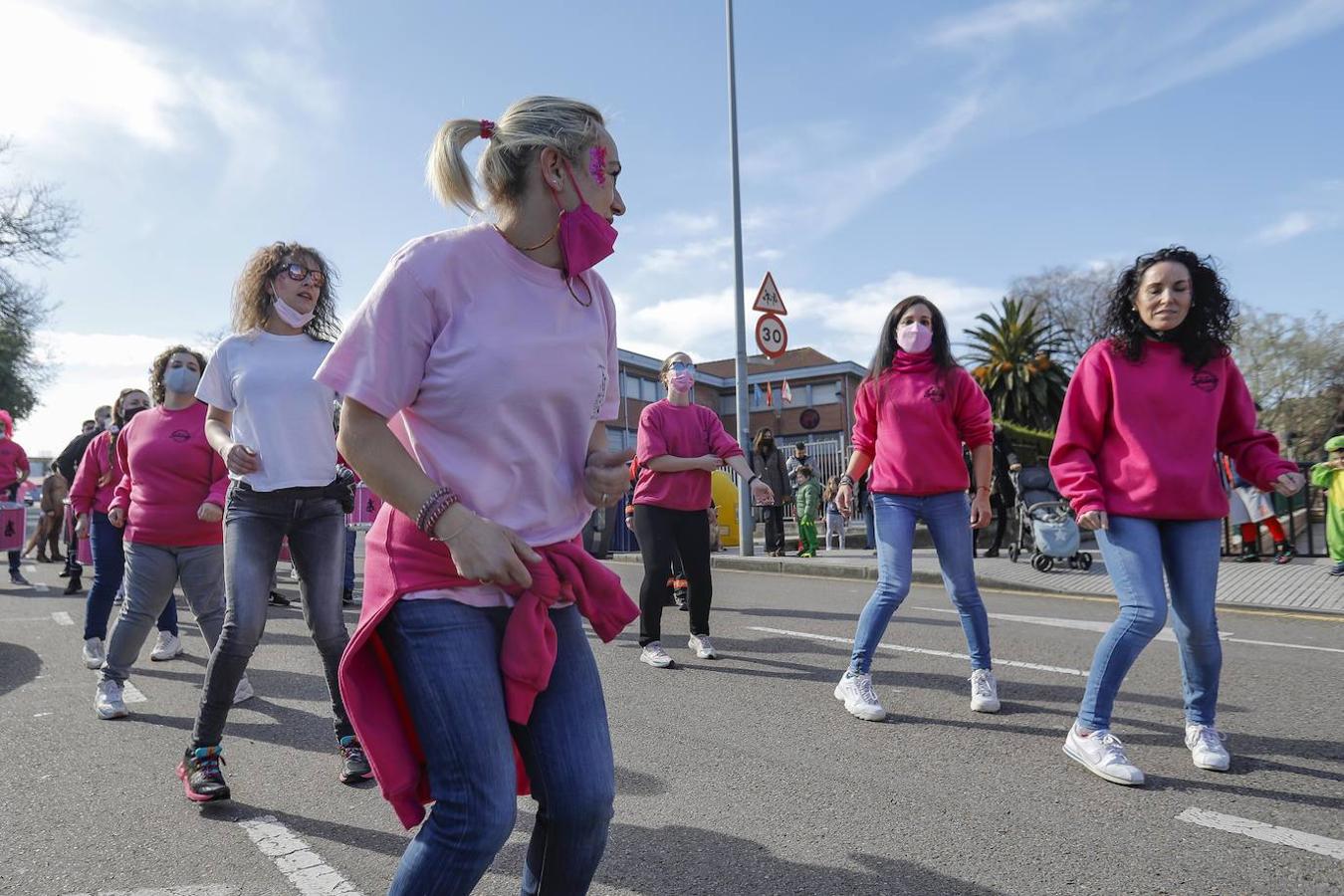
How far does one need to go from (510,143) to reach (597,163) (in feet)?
0.57

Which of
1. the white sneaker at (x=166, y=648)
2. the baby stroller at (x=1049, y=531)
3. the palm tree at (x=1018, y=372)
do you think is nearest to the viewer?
the white sneaker at (x=166, y=648)

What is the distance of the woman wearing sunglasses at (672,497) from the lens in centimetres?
589

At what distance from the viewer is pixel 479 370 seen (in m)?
1.69

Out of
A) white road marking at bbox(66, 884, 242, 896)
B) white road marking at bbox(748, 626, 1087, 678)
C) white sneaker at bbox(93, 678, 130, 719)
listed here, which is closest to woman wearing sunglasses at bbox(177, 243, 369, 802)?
white road marking at bbox(66, 884, 242, 896)

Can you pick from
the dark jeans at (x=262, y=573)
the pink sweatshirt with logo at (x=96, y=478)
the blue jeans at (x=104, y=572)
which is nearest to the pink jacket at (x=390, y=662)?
the dark jeans at (x=262, y=573)

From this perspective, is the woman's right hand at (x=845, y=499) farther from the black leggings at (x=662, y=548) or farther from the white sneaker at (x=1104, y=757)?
the white sneaker at (x=1104, y=757)

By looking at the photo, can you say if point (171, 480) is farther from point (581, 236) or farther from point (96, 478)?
point (581, 236)

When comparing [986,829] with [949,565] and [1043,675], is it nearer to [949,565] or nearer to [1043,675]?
[949,565]

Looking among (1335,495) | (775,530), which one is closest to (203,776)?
(1335,495)

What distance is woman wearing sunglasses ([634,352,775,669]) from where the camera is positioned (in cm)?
589

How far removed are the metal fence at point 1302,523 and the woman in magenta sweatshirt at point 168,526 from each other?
11334 mm

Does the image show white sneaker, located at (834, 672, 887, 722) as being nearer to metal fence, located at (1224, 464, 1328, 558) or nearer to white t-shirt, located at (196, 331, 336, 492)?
white t-shirt, located at (196, 331, 336, 492)

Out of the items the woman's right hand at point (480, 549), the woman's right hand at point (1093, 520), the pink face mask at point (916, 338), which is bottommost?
the woman's right hand at point (1093, 520)

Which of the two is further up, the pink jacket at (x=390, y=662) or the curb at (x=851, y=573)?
the pink jacket at (x=390, y=662)
